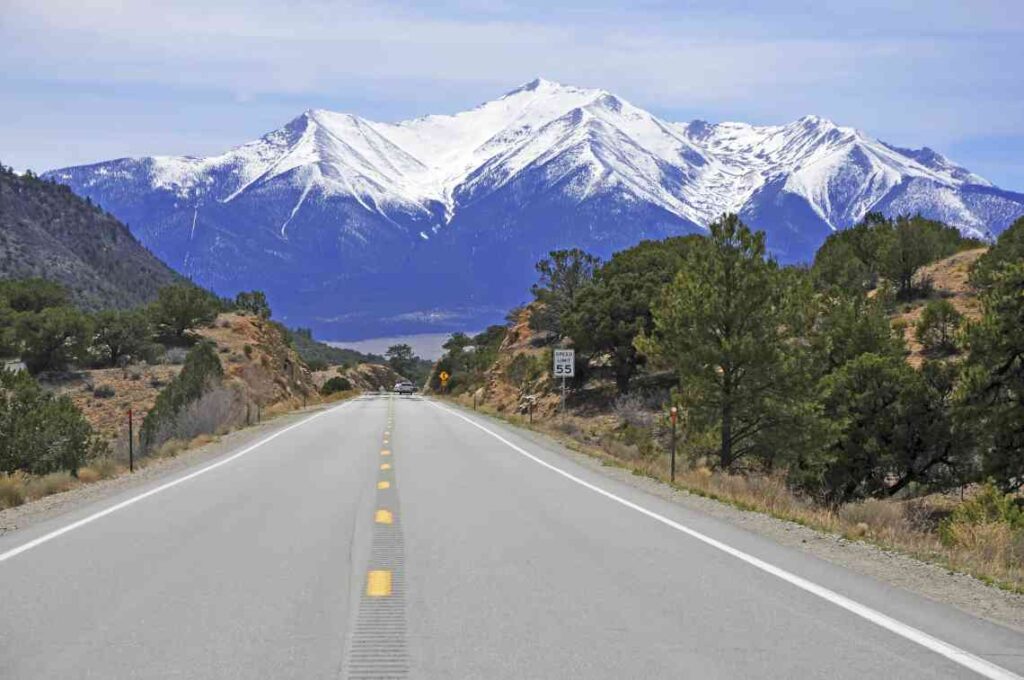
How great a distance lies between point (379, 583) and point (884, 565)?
4572mm

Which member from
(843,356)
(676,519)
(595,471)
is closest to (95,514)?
(676,519)

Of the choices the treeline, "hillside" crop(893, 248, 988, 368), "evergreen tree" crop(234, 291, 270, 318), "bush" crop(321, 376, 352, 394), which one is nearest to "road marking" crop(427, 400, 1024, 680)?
the treeline

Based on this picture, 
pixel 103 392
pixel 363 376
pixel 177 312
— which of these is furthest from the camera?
pixel 363 376

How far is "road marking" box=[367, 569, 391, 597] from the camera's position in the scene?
718cm

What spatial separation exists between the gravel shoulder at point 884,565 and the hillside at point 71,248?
3182 inches

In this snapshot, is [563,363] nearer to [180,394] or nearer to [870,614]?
[180,394]

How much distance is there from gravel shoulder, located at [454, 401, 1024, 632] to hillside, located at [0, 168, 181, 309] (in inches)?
3182

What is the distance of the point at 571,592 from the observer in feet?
23.6

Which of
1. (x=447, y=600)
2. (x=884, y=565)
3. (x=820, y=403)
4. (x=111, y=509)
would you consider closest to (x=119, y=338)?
(x=820, y=403)

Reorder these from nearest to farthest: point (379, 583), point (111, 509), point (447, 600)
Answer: point (447, 600) < point (379, 583) < point (111, 509)

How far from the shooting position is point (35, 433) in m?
24.4

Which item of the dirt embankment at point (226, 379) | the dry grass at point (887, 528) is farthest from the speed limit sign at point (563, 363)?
the dirt embankment at point (226, 379)

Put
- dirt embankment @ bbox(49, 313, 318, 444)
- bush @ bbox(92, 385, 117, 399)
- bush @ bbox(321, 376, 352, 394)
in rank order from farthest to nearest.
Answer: bush @ bbox(321, 376, 352, 394)
bush @ bbox(92, 385, 117, 399)
dirt embankment @ bbox(49, 313, 318, 444)

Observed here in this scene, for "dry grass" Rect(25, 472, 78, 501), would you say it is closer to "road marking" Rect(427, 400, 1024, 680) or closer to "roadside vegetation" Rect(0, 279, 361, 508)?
"roadside vegetation" Rect(0, 279, 361, 508)
